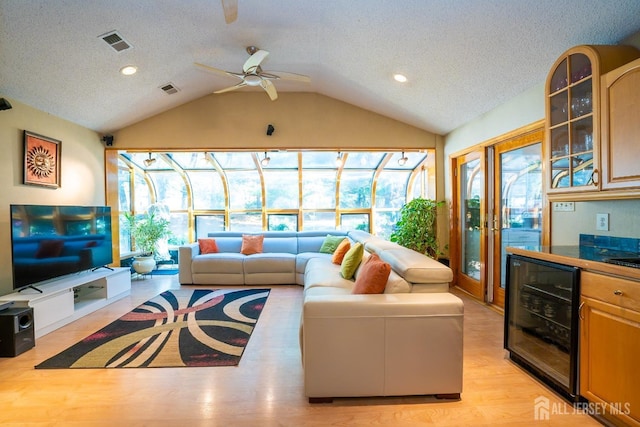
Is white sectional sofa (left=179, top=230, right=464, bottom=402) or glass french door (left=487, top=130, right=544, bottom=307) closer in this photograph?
white sectional sofa (left=179, top=230, right=464, bottom=402)

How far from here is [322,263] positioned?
4289 mm

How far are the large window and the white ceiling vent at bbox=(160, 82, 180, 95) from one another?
2463 millimetres

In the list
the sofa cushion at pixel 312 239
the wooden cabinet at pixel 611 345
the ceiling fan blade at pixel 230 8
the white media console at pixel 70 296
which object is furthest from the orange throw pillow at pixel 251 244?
the wooden cabinet at pixel 611 345

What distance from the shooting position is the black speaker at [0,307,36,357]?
2607 millimetres

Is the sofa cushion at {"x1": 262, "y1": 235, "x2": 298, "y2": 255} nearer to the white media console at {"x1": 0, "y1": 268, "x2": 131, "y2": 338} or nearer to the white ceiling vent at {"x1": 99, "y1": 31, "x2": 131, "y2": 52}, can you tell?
the white media console at {"x1": 0, "y1": 268, "x2": 131, "y2": 338}

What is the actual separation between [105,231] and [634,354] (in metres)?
5.33

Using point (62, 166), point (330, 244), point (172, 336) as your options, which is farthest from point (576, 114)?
point (62, 166)

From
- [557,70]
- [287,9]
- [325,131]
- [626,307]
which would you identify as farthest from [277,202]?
[626,307]

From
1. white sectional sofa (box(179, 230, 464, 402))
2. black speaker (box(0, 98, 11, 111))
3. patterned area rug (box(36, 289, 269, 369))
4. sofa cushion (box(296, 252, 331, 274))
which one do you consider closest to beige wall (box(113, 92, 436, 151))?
black speaker (box(0, 98, 11, 111))

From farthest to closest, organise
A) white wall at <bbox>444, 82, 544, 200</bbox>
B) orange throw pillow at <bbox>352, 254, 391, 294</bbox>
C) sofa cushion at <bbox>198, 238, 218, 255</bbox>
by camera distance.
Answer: sofa cushion at <bbox>198, 238, 218, 255</bbox>
white wall at <bbox>444, 82, 544, 200</bbox>
orange throw pillow at <bbox>352, 254, 391, 294</bbox>

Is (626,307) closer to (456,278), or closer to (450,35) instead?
(450,35)

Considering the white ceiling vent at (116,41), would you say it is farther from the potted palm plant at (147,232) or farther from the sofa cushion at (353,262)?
the potted palm plant at (147,232)

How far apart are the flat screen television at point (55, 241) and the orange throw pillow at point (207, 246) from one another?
55.1 inches

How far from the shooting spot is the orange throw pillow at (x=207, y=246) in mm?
5356
